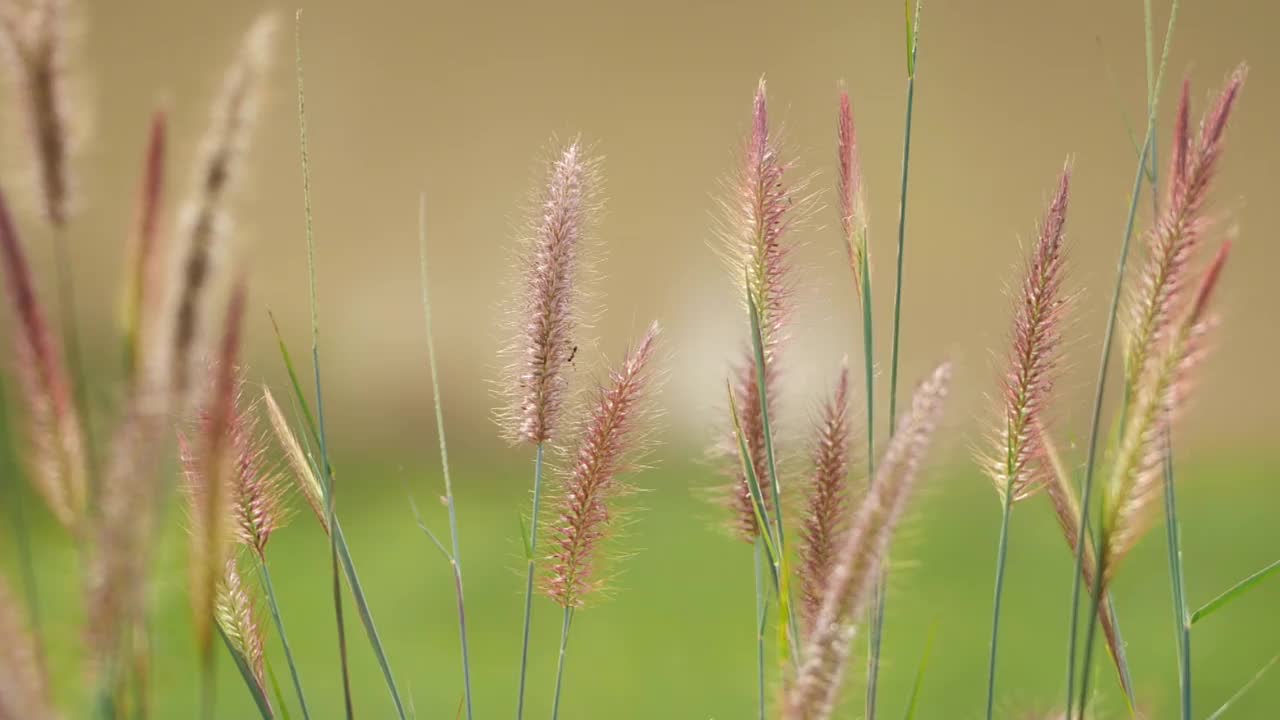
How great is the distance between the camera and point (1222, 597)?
40.7 inches

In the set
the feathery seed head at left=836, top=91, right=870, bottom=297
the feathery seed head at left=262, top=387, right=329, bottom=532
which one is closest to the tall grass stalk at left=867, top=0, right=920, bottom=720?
the feathery seed head at left=836, top=91, right=870, bottom=297

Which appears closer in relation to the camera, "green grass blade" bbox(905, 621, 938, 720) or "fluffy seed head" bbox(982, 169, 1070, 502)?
"green grass blade" bbox(905, 621, 938, 720)

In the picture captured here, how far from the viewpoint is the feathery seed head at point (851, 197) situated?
3.54 feet

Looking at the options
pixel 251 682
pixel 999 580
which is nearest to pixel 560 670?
pixel 251 682

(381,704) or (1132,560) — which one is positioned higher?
(1132,560)

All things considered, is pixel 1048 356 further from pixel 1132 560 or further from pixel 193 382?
pixel 1132 560

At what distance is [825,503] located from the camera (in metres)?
1.08

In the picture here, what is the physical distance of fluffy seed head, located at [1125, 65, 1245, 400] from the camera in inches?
37.5

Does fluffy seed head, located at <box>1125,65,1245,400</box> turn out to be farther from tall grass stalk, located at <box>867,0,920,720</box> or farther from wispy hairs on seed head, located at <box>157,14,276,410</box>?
wispy hairs on seed head, located at <box>157,14,276,410</box>

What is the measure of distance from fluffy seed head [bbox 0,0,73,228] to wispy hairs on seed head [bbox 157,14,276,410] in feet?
0.43

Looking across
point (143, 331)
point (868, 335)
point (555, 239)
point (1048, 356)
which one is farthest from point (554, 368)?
point (143, 331)

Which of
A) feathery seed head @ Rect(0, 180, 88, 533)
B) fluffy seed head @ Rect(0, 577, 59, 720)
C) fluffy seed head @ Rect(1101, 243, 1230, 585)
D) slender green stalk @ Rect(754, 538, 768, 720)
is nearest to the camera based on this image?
fluffy seed head @ Rect(0, 577, 59, 720)

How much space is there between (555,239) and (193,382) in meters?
0.59

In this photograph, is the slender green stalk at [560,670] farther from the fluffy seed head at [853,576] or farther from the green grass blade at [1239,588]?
the green grass blade at [1239,588]
